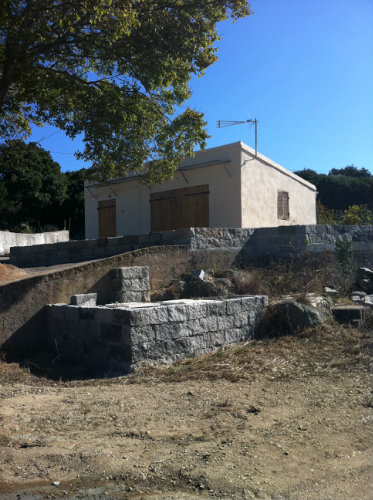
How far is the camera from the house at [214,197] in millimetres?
13570

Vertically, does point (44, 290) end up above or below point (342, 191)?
below

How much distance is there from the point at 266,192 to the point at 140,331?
961cm

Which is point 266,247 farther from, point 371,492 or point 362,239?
point 371,492

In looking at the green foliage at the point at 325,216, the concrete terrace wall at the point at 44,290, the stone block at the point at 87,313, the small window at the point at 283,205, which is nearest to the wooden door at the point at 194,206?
the small window at the point at 283,205

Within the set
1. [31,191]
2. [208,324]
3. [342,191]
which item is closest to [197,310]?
[208,324]

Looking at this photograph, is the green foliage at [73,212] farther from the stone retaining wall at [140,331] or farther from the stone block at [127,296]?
the stone retaining wall at [140,331]

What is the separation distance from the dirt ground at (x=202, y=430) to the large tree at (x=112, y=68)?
179 inches

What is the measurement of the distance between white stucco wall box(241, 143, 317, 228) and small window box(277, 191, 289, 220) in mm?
140

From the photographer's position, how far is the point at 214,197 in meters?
14.0

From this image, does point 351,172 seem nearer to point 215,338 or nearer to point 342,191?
point 342,191

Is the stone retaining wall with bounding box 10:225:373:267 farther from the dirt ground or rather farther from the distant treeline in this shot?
the distant treeline

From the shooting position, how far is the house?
44.5 ft

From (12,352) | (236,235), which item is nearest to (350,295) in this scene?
(236,235)

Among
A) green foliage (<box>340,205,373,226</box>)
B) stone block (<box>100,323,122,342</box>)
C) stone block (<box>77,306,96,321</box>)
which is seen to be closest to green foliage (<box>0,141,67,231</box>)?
green foliage (<box>340,205,373,226</box>)
